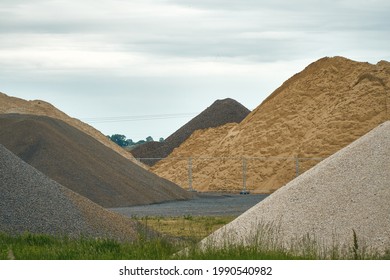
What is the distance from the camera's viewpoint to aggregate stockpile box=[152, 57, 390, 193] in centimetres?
3806

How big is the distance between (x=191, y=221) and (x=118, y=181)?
851cm

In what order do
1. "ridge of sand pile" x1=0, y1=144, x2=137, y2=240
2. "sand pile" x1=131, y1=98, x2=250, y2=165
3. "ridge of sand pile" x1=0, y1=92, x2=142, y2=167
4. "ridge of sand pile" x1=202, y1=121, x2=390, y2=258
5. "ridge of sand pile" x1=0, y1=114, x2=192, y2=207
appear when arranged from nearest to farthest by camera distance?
"ridge of sand pile" x1=202, y1=121, x2=390, y2=258 < "ridge of sand pile" x1=0, y1=144, x2=137, y2=240 < "ridge of sand pile" x1=0, y1=114, x2=192, y2=207 < "ridge of sand pile" x1=0, y1=92, x2=142, y2=167 < "sand pile" x1=131, y1=98, x2=250, y2=165

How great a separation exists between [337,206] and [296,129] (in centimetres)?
2872

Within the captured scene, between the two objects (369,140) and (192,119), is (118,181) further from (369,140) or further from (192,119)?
(192,119)

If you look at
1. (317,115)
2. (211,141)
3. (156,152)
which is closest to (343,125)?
(317,115)

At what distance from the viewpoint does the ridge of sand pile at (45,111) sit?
1625 inches

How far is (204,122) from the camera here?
58.3 m

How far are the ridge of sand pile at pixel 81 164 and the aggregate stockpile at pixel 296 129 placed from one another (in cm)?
690

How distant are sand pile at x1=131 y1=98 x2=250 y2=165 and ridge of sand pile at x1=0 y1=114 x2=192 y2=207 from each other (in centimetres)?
2484

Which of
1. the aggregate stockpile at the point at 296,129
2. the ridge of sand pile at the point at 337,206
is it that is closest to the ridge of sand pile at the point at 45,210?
the ridge of sand pile at the point at 337,206

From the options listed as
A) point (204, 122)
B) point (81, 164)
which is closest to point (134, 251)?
point (81, 164)

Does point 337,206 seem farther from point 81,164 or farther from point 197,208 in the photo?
point 81,164

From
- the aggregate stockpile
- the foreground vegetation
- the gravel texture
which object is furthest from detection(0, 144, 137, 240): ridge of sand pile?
the aggregate stockpile

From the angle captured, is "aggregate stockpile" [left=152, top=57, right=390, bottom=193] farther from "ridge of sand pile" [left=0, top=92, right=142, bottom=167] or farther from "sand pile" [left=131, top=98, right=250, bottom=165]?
"sand pile" [left=131, top=98, right=250, bottom=165]
